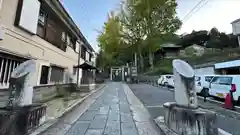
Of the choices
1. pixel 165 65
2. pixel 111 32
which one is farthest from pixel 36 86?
pixel 165 65

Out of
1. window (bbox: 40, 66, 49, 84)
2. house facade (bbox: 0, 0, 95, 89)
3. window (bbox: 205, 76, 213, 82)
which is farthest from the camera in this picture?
window (bbox: 205, 76, 213, 82)

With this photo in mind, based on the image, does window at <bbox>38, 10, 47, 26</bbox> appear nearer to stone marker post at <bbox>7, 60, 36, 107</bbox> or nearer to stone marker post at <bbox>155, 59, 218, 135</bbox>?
stone marker post at <bbox>7, 60, 36, 107</bbox>

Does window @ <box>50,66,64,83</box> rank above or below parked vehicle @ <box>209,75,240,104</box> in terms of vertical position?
above

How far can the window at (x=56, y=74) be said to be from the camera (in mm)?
8203

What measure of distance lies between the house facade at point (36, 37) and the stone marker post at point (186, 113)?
15.5 feet

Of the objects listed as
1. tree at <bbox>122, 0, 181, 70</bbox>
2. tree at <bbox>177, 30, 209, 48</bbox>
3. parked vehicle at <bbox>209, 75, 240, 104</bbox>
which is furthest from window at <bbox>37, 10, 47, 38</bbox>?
tree at <bbox>177, 30, 209, 48</bbox>

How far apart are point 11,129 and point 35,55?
13.3 feet

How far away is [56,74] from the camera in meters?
8.80

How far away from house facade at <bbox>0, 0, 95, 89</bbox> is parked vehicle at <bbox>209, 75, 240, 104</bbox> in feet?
27.7

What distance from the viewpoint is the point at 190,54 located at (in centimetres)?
2897

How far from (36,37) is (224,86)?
30.1ft

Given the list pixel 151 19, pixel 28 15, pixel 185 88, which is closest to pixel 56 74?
pixel 28 15

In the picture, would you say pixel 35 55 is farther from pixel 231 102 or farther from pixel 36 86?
pixel 231 102

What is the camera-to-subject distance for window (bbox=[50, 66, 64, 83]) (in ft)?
26.9
